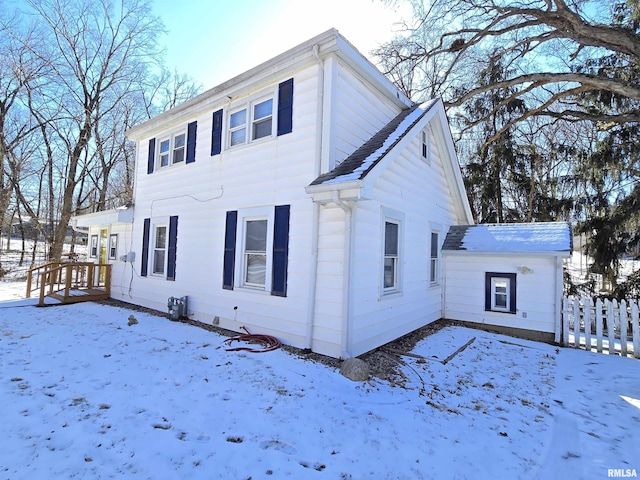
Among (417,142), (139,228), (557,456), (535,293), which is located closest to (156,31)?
(139,228)

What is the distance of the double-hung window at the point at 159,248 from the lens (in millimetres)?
9664

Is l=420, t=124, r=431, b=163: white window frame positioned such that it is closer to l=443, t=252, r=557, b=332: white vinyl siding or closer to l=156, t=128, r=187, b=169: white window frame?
l=443, t=252, r=557, b=332: white vinyl siding

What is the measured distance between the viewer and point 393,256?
7.16m

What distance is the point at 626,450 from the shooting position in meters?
3.48

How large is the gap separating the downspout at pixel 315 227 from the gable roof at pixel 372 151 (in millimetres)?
456

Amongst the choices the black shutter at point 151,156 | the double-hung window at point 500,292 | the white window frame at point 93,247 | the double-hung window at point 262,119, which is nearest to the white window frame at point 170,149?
the black shutter at point 151,156

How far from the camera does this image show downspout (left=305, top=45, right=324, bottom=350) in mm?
5852

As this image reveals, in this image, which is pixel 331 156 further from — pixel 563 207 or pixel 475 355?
pixel 563 207

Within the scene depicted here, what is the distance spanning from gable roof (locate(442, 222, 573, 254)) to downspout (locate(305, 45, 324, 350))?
215 inches

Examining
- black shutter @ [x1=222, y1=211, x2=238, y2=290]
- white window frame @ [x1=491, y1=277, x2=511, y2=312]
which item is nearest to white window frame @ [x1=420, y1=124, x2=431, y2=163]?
white window frame @ [x1=491, y1=277, x2=511, y2=312]

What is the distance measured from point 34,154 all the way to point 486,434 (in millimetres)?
28745

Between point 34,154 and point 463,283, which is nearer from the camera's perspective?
point 463,283

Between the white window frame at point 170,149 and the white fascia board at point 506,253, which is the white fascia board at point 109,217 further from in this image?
the white fascia board at point 506,253

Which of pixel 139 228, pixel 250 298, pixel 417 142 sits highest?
pixel 417 142
